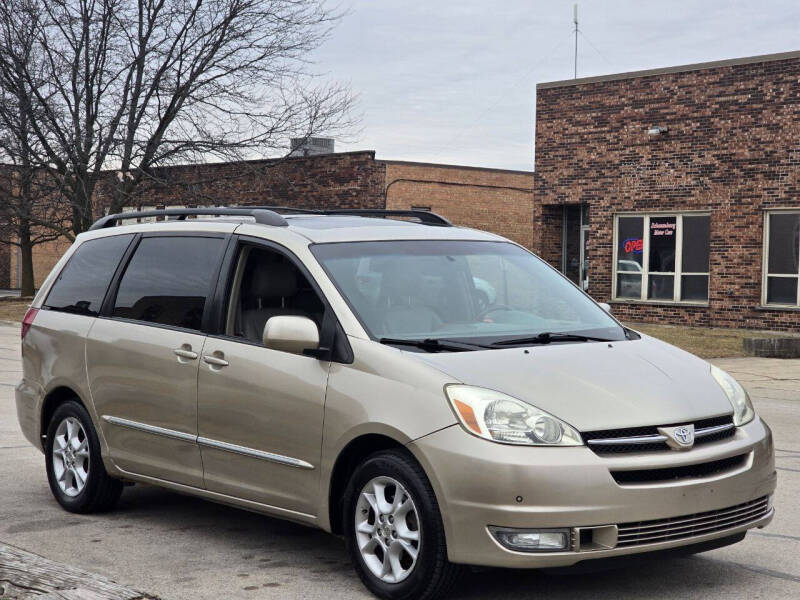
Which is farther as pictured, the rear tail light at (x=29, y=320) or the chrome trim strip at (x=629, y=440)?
the rear tail light at (x=29, y=320)

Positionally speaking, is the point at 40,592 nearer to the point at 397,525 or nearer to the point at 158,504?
the point at 397,525

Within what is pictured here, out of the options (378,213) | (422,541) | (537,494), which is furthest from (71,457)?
(537,494)

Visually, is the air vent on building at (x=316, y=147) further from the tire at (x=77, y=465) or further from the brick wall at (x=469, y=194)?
the tire at (x=77, y=465)

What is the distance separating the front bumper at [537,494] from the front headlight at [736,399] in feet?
1.81

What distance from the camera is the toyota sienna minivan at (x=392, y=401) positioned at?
16.0ft

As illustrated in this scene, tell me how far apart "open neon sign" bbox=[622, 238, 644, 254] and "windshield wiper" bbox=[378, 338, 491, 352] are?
23921mm

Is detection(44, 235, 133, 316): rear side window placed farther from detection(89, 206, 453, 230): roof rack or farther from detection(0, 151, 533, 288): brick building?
detection(0, 151, 533, 288): brick building

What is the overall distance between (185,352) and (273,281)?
0.62 m

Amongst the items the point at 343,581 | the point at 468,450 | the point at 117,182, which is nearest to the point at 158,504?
the point at 343,581

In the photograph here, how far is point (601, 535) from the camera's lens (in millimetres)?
4840

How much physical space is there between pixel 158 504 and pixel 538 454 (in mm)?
3587

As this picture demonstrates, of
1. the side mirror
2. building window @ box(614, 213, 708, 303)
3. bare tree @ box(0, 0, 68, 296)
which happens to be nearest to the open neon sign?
building window @ box(614, 213, 708, 303)

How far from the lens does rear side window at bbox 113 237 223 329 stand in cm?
662

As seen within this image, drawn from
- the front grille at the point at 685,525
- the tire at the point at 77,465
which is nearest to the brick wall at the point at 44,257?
the tire at the point at 77,465
